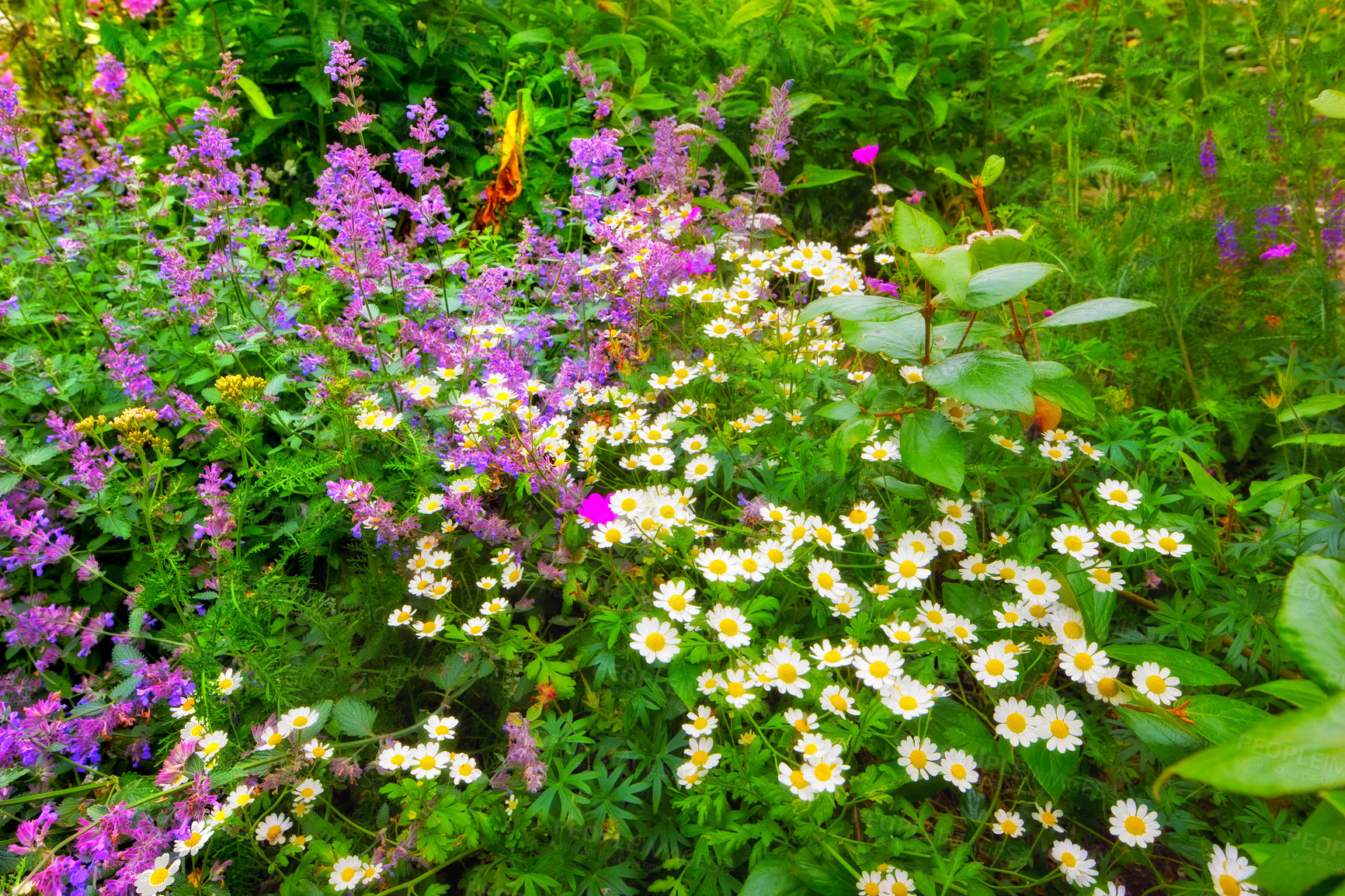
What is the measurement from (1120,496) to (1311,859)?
0.97m

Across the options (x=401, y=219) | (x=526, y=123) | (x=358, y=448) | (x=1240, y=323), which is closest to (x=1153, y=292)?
(x=1240, y=323)

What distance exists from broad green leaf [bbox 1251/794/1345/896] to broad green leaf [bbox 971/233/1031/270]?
110 centimetres

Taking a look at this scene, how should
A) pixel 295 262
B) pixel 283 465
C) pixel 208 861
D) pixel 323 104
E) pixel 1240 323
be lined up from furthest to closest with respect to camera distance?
pixel 323 104 → pixel 1240 323 → pixel 295 262 → pixel 283 465 → pixel 208 861

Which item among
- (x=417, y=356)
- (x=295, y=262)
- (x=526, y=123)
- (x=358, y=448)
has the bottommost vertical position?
(x=358, y=448)

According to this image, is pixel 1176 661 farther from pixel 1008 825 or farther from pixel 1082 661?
pixel 1008 825

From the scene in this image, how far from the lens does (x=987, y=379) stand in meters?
1.28

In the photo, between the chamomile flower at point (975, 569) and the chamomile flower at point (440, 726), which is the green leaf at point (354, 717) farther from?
the chamomile flower at point (975, 569)

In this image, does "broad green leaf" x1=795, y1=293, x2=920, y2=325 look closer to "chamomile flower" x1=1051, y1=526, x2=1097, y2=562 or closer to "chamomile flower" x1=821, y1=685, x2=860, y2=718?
"chamomile flower" x1=1051, y1=526, x2=1097, y2=562

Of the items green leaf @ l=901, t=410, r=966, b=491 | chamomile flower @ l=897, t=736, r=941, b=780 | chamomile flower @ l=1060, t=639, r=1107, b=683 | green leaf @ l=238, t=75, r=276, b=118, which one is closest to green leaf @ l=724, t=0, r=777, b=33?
green leaf @ l=238, t=75, r=276, b=118

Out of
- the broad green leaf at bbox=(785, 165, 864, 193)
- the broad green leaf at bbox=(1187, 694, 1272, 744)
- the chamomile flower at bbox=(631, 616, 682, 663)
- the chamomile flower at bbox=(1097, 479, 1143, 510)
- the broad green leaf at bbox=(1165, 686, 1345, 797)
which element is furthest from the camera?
the broad green leaf at bbox=(785, 165, 864, 193)

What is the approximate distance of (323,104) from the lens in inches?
111

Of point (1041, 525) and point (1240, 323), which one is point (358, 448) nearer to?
point (1041, 525)

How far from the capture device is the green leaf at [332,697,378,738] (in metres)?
1.47

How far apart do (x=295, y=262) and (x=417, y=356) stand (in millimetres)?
752
